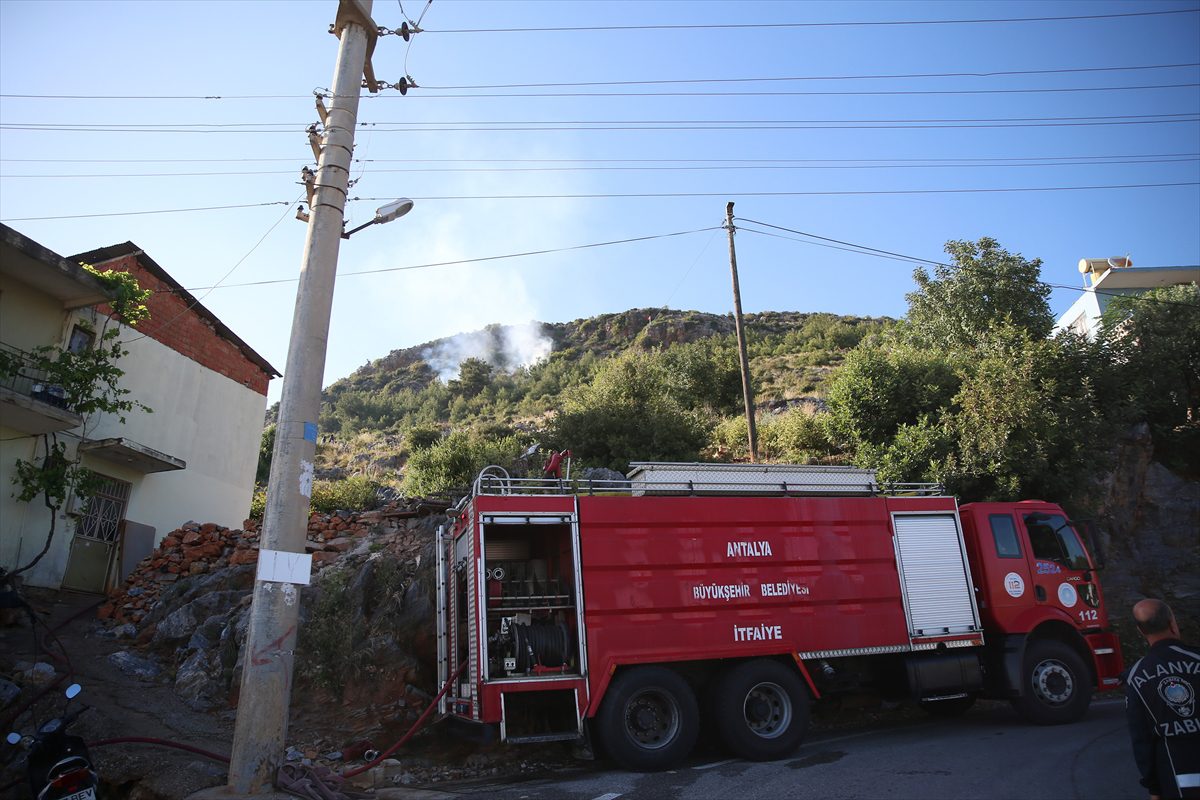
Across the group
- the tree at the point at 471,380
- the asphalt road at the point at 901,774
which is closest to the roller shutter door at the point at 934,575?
the asphalt road at the point at 901,774

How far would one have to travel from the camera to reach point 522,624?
775 centimetres

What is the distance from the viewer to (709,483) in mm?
8812

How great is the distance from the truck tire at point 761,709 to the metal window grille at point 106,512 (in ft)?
41.8

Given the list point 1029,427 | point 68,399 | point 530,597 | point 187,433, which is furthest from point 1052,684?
point 187,433

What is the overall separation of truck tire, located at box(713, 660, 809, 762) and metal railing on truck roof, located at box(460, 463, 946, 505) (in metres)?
2.07

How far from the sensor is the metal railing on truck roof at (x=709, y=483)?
8297 mm

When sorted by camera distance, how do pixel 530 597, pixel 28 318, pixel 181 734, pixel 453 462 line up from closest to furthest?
1. pixel 530 597
2. pixel 181 734
3. pixel 28 318
4. pixel 453 462

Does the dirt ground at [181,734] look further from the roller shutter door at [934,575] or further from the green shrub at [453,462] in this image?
the green shrub at [453,462]

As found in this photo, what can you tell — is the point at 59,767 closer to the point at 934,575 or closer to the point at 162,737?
the point at 162,737

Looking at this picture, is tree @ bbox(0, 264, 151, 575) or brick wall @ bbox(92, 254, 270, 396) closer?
tree @ bbox(0, 264, 151, 575)

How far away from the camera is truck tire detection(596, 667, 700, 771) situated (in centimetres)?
733

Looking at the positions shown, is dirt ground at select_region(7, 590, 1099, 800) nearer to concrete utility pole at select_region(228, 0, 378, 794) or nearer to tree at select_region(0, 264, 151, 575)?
concrete utility pole at select_region(228, 0, 378, 794)

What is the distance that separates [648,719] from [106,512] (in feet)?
43.0

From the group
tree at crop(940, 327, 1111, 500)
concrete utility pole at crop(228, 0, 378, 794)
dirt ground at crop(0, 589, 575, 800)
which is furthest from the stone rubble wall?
tree at crop(940, 327, 1111, 500)
